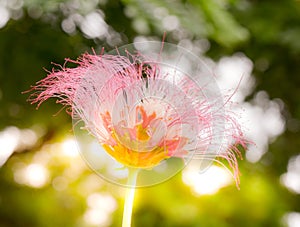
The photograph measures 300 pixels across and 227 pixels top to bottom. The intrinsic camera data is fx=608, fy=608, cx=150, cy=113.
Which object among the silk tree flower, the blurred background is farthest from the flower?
the blurred background

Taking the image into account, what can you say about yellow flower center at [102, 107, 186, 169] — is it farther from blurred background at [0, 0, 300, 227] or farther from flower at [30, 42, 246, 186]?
blurred background at [0, 0, 300, 227]

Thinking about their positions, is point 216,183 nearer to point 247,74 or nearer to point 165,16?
point 247,74

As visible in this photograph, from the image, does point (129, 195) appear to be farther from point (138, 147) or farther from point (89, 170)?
point (89, 170)

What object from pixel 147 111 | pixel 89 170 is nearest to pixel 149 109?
pixel 147 111

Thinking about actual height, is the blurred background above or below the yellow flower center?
above

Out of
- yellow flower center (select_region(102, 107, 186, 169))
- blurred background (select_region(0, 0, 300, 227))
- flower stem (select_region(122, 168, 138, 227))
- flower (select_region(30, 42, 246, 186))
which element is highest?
blurred background (select_region(0, 0, 300, 227))

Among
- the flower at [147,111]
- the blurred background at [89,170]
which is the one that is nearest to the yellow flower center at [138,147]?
the flower at [147,111]

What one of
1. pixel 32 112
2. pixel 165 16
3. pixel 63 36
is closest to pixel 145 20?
pixel 165 16

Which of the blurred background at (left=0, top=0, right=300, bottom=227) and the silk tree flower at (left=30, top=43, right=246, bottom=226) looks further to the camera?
the blurred background at (left=0, top=0, right=300, bottom=227)

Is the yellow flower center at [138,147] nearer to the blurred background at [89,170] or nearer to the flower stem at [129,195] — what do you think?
the flower stem at [129,195]
